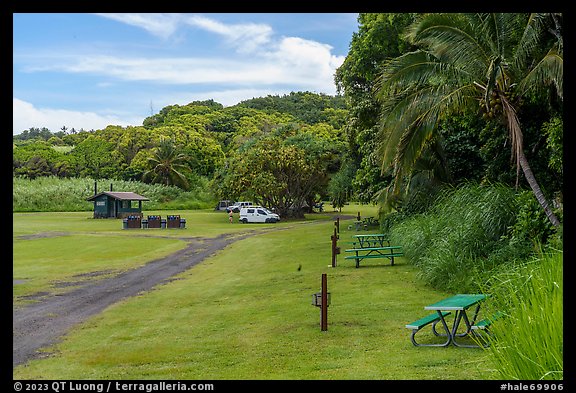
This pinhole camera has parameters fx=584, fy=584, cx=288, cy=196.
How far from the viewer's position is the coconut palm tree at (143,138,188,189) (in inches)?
1597

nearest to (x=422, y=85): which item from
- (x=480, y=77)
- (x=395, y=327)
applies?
(x=480, y=77)

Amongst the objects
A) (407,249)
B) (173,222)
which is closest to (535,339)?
(407,249)

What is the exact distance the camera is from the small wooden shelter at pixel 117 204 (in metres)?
40.0

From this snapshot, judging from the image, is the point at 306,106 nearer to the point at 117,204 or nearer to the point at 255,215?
the point at 255,215

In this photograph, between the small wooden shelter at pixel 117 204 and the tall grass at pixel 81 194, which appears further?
the small wooden shelter at pixel 117 204

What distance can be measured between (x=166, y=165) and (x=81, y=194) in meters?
7.38

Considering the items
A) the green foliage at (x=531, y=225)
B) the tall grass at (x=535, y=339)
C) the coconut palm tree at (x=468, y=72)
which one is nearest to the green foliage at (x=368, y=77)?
the coconut palm tree at (x=468, y=72)

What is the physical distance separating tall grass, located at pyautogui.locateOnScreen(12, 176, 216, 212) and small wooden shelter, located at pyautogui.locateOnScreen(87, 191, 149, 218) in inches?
23.7

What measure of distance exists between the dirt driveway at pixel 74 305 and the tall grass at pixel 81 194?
26.9 feet

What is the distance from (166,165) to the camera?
4222 cm

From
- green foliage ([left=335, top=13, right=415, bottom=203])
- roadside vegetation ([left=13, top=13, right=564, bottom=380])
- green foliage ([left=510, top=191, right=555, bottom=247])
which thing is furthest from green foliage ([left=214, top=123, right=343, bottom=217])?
green foliage ([left=510, top=191, right=555, bottom=247])

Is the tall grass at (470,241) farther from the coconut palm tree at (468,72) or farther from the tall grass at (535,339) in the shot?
the tall grass at (535,339)
